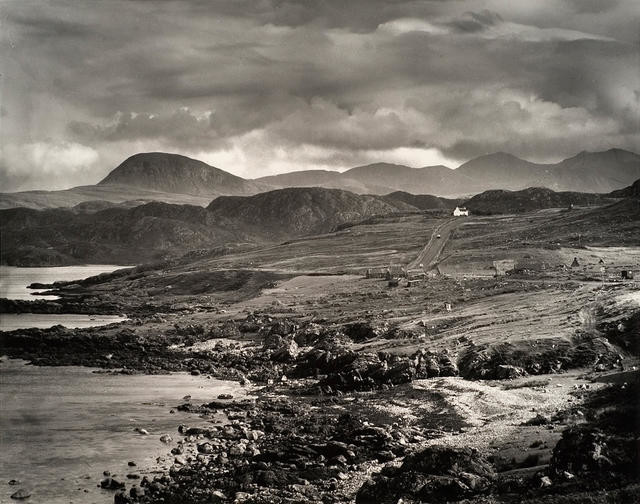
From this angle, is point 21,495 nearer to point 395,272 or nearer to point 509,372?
point 509,372

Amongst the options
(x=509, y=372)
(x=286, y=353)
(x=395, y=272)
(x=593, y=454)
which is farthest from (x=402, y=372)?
(x=395, y=272)

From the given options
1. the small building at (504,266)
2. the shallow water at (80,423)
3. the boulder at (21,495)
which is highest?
the small building at (504,266)

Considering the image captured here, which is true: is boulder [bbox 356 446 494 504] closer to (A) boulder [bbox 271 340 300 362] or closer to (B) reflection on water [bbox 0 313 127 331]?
(A) boulder [bbox 271 340 300 362]

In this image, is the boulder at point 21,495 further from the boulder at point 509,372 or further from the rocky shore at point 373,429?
the boulder at point 509,372

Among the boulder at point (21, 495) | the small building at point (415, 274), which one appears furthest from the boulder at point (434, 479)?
the small building at point (415, 274)

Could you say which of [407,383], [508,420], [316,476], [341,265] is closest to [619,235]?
[341,265]

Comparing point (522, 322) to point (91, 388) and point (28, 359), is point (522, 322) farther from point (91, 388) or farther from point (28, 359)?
point (28, 359)
